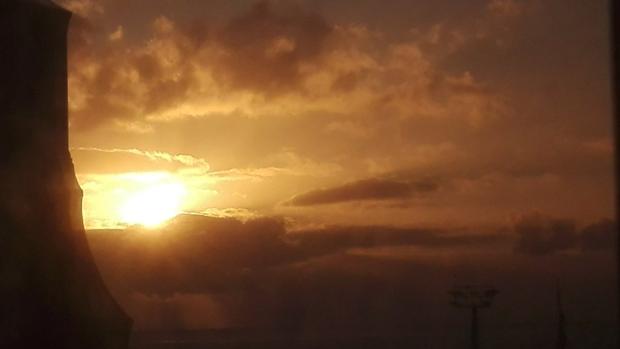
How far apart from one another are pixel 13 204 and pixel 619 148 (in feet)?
12.3

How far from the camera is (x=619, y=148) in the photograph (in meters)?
3.79

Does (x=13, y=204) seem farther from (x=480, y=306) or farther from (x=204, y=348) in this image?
(x=204, y=348)

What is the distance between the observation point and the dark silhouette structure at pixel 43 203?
6.02 meters

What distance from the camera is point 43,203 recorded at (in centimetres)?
614

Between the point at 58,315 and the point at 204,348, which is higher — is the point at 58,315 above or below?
above

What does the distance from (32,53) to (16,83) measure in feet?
0.73

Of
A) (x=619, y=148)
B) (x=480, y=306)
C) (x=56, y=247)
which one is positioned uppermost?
(x=619, y=148)

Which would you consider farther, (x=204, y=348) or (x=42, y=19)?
(x=204, y=348)

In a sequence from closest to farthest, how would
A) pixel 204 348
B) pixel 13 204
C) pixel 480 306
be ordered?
pixel 13 204 < pixel 480 306 < pixel 204 348

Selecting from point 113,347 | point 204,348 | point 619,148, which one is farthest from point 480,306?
point 204,348

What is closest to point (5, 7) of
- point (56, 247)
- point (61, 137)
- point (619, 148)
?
point (61, 137)

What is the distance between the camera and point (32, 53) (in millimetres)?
6195

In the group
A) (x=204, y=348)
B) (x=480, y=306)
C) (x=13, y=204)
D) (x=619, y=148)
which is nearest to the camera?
(x=619, y=148)

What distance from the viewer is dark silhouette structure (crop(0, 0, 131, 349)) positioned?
602 centimetres
